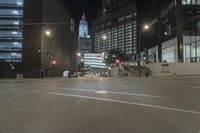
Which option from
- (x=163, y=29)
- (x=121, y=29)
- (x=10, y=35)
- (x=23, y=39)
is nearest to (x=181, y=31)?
(x=163, y=29)

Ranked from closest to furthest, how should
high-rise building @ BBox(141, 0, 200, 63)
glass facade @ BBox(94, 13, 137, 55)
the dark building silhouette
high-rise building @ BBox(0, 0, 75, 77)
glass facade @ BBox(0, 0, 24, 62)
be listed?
high-rise building @ BBox(141, 0, 200, 63), the dark building silhouette, glass facade @ BBox(0, 0, 24, 62), high-rise building @ BBox(0, 0, 75, 77), glass facade @ BBox(94, 13, 137, 55)

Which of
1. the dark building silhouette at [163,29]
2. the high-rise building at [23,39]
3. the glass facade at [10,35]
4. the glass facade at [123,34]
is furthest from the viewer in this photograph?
the glass facade at [123,34]

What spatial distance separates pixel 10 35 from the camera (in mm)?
117875

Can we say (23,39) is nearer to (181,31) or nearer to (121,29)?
(121,29)

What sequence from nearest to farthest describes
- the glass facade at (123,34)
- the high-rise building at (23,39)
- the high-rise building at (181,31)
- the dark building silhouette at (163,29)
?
the high-rise building at (181,31), the dark building silhouette at (163,29), the high-rise building at (23,39), the glass facade at (123,34)

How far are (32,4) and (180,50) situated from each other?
57.3 m

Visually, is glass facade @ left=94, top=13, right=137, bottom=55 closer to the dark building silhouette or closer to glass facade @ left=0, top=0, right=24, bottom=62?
the dark building silhouette

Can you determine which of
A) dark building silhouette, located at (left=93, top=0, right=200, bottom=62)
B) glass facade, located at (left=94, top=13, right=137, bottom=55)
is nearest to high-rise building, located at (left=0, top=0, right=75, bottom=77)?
glass facade, located at (left=94, top=13, right=137, bottom=55)

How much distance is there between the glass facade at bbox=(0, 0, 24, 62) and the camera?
117312 mm

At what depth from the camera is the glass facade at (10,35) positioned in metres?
117

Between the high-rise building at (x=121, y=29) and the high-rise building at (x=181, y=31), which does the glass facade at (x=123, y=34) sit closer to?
the high-rise building at (x=121, y=29)

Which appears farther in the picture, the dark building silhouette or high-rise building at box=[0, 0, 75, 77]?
high-rise building at box=[0, 0, 75, 77]

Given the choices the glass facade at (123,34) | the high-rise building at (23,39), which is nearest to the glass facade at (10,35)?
the high-rise building at (23,39)

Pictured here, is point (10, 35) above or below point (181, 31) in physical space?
above
